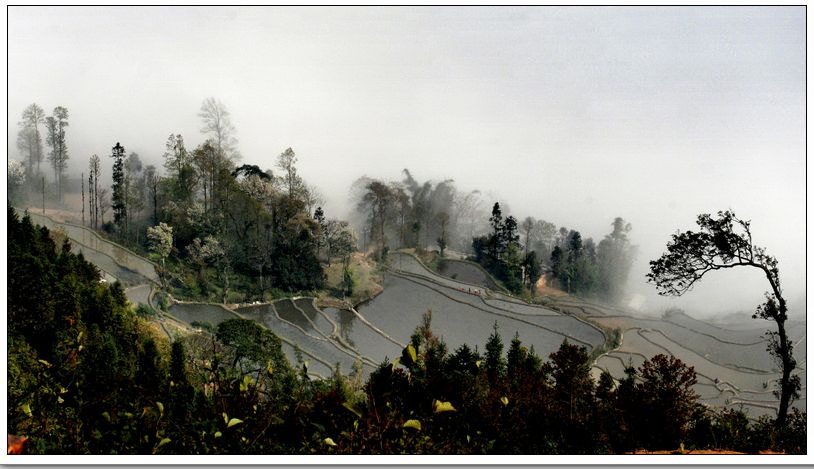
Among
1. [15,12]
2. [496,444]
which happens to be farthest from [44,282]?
[496,444]

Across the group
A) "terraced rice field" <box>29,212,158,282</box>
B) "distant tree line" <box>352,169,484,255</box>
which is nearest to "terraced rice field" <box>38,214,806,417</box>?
"terraced rice field" <box>29,212,158,282</box>

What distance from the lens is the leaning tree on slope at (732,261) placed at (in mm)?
5316

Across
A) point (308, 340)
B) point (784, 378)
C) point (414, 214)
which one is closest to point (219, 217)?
point (308, 340)

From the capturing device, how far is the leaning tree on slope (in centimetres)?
532

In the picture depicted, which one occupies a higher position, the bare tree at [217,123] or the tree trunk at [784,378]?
the bare tree at [217,123]

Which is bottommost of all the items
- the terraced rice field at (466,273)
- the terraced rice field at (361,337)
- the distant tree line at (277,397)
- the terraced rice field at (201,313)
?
the distant tree line at (277,397)

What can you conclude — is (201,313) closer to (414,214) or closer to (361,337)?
(361,337)

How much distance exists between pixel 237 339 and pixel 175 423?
2.55 feet

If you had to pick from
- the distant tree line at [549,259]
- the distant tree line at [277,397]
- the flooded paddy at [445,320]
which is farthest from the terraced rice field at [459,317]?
the distant tree line at [549,259]

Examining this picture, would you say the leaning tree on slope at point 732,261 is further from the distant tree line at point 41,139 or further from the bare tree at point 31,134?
the bare tree at point 31,134

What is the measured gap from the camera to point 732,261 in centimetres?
536

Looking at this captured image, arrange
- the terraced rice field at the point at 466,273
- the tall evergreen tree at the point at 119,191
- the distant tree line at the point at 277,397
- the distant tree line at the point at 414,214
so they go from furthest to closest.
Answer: the terraced rice field at the point at 466,273
the distant tree line at the point at 414,214
the tall evergreen tree at the point at 119,191
the distant tree line at the point at 277,397

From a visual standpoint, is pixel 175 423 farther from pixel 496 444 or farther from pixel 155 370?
pixel 496 444

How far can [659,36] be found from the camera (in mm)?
5293
